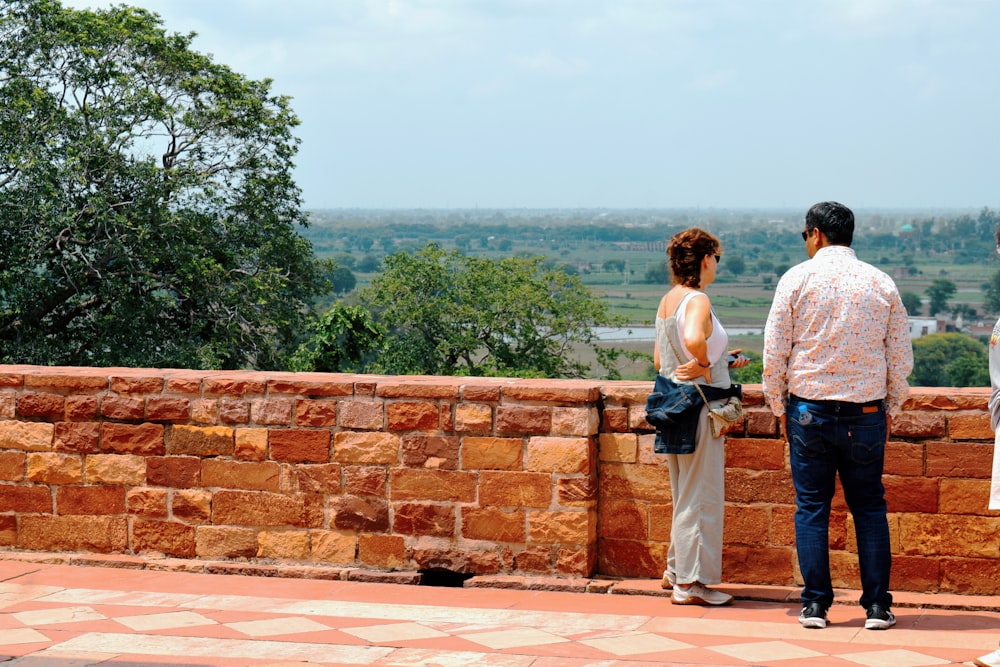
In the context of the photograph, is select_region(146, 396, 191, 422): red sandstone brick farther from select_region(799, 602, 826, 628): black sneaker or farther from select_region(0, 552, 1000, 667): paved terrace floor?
select_region(799, 602, 826, 628): black sneaker

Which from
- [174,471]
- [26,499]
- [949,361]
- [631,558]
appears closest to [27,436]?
[26,499]

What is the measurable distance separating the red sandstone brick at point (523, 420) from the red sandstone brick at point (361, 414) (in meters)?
→ 0.54

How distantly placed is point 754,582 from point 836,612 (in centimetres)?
47

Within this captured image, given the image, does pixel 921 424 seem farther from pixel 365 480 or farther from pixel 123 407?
pixel 123 407

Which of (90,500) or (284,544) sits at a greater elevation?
(90,500)

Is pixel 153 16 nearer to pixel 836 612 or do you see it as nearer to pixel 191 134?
pixel 191 134

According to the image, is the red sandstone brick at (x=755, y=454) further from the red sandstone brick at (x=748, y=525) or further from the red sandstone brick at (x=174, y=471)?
the red sandstone brick at (x=174, y=471)

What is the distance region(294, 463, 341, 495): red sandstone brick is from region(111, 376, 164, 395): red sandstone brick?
30.1 inches

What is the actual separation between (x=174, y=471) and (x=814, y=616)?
2.92 m

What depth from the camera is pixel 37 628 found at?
4.46m

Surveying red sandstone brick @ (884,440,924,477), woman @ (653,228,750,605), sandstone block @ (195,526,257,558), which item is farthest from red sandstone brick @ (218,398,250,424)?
red sandstone brick @ (884,440,924,477)

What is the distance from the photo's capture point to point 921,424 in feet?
16.3

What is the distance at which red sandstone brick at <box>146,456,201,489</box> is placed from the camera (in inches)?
Answer: 222

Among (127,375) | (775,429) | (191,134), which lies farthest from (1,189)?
(775,429)
